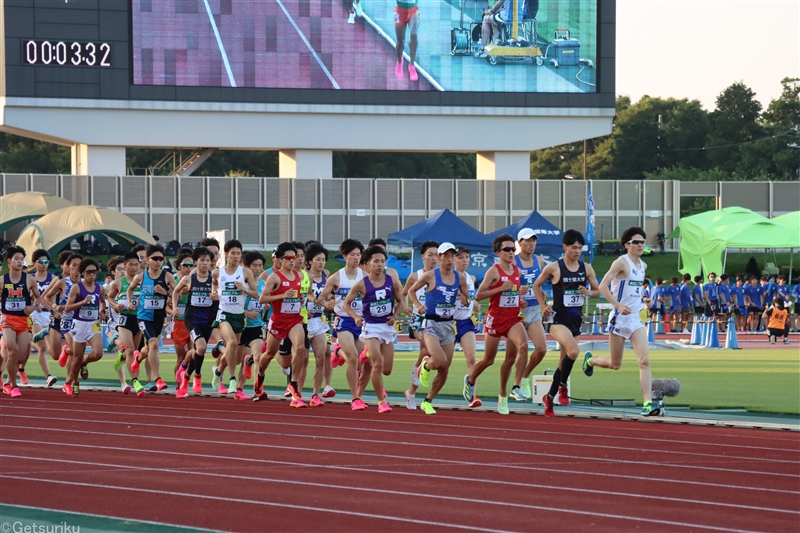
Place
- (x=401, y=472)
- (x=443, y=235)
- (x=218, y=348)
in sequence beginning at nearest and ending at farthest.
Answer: (x=401, y=472) → (x=218, y=348) → (x=443, y=235)

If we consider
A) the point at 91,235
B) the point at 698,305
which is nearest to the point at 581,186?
the point at 698,305

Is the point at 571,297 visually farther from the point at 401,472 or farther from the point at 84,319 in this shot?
the point at 84,319

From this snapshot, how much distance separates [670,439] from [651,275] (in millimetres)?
35611

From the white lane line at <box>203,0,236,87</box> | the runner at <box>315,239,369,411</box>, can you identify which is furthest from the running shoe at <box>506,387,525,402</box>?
the white lane line at <box>203,0,236,87</box>

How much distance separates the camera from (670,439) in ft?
37.1

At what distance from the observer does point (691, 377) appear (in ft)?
65.4

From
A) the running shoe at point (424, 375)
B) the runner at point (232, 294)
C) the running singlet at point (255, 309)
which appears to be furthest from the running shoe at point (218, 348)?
the running shoe at point (424, 375)

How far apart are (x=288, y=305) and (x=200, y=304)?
211cm

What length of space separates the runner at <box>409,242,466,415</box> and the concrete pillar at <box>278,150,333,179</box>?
37.4m

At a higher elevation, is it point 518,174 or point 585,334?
point 518,174

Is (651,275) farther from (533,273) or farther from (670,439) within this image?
(670,439)

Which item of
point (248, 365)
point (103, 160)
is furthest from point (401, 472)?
point (103, 160)

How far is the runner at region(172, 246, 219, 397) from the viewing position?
1616 centimetres

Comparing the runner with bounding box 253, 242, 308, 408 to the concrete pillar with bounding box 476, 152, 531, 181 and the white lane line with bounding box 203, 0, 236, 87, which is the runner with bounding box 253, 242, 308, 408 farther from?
the concrete pillar with bounding box 476, 152, 531, 181
